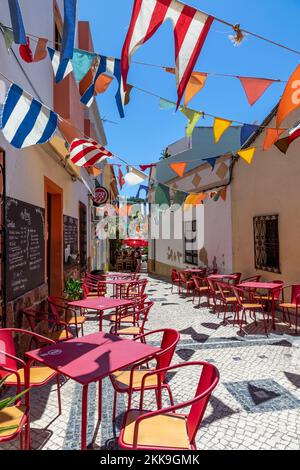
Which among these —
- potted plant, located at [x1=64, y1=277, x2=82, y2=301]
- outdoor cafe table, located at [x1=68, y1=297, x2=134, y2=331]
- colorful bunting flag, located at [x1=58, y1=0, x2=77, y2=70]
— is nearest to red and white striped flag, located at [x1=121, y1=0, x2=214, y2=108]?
colorful bunting flag, located at [x1=58, y1=0, x2=77, y2=70]

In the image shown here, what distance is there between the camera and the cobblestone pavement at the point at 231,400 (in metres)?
2.76

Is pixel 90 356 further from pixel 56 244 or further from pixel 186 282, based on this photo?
pixel 186 282

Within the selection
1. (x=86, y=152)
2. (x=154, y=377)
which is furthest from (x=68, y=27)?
(x=154, y=377)

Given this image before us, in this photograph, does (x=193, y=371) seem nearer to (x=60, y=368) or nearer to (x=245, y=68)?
(x=60, y=368)

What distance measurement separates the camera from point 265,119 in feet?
27.5

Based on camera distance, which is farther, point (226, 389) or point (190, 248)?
point (190, 248)

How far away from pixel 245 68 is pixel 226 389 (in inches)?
163

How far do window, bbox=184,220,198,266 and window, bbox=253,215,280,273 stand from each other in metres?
4.40

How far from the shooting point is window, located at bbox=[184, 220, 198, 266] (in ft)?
43.8

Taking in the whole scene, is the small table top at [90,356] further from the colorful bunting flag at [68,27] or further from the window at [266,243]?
the window at [266,243]

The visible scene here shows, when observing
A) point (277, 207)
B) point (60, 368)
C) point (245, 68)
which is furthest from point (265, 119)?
point (60, 368)

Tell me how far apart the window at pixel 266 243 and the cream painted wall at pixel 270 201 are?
0.17 m

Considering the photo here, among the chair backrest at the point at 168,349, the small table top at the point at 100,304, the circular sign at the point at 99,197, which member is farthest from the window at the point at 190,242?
the chair backrest at the point at 168,349

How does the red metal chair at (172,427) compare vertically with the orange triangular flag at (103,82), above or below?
below
